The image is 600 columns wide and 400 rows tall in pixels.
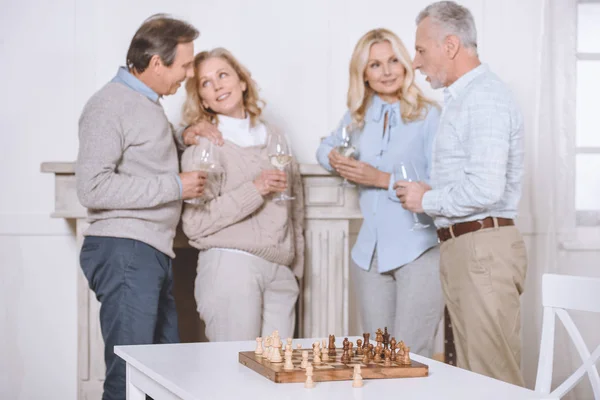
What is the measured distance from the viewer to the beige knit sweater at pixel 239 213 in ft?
9.95

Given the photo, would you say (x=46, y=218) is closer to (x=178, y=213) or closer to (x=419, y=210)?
(x=178, y=213)

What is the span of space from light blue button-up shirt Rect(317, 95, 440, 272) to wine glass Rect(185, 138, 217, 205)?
543 mm

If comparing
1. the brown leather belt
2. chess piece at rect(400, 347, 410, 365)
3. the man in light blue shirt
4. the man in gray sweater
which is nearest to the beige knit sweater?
the man in gray sweater

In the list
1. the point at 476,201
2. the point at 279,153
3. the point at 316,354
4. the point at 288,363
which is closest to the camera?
the point at 288,363

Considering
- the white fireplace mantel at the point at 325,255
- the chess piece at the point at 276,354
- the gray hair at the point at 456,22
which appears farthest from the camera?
the white fireplace mantel at the point at 325,255

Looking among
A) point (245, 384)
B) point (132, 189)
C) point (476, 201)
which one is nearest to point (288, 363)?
point (245, 384)

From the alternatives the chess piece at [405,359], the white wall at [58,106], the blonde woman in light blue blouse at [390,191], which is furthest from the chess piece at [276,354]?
the white wall at [58,106]

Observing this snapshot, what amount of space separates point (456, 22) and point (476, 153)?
51 centimetres

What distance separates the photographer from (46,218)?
12.9 ft

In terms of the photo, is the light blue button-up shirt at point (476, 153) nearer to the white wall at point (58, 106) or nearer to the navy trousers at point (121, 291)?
the navy trousers at point (121, 291)

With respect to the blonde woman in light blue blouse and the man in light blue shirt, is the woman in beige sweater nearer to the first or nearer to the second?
the blonde woman in light blue blouse

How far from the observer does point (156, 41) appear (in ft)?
9.53

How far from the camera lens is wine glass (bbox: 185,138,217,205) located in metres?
2.89

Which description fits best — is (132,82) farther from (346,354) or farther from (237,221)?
(346,354)
